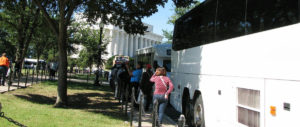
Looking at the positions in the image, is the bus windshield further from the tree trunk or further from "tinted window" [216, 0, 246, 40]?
the tree trunk

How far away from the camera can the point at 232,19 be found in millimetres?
6445

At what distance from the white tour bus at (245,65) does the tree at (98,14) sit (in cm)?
346

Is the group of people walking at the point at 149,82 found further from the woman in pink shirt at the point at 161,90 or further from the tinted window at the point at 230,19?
the tinted window at the point at 230,19

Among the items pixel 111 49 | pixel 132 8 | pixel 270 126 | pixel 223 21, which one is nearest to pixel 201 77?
pixel 223 21

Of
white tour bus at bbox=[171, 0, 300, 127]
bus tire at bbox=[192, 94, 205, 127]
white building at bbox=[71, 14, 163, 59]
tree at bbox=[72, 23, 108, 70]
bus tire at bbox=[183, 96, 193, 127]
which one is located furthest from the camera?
white building at bbox=[71, 14, 163, 59]

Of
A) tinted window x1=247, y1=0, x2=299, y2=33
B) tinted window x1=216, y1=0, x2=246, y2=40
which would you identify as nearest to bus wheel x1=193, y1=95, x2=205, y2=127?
tinted window x1=216, y1=0, x2=246, y2=40

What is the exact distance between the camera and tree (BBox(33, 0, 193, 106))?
36.6 ft

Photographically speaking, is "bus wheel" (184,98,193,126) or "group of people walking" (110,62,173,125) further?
"bus wheel" (184,98,193,126)

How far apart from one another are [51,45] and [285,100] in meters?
36.3

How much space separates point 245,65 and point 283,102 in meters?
1.25

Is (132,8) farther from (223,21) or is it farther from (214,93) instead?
(214,93)

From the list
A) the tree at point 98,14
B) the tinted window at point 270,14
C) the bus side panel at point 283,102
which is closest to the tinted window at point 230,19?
the tinted window at point 270,14

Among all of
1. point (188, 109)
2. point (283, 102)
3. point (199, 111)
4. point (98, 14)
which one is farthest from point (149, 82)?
point (283, 102)

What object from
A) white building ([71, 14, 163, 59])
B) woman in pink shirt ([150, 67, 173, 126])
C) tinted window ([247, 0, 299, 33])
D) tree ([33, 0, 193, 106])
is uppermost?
white building ([71, 14, 163, 59])
